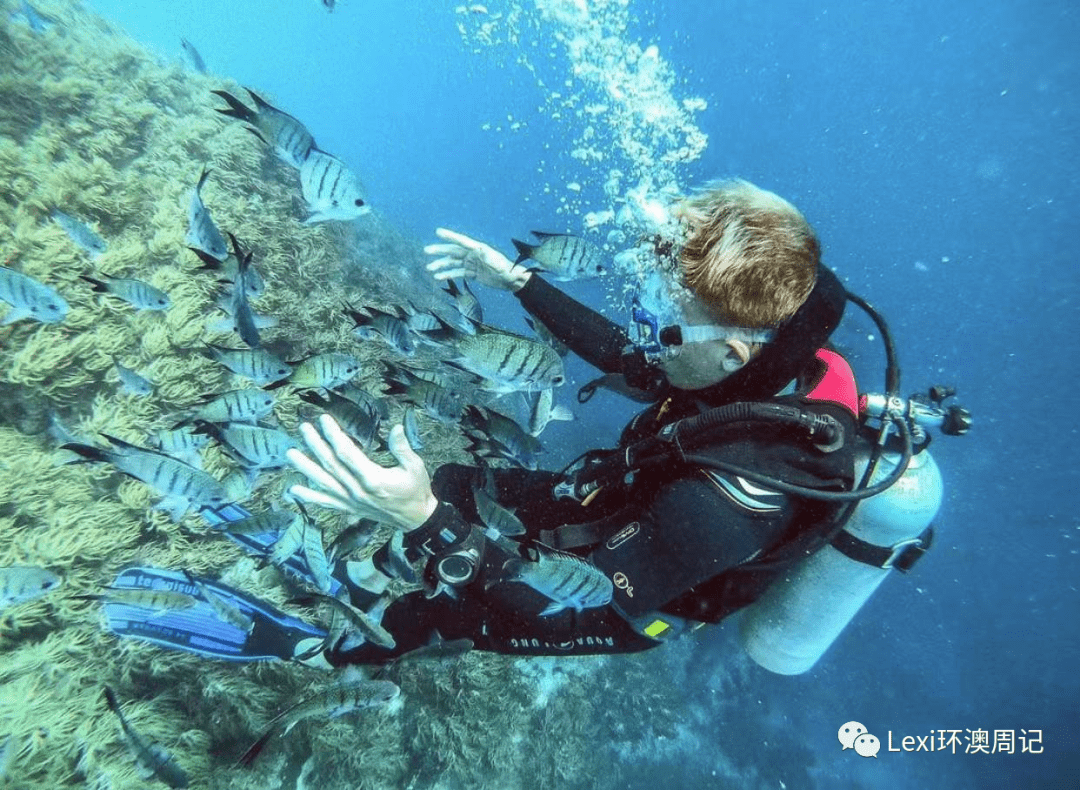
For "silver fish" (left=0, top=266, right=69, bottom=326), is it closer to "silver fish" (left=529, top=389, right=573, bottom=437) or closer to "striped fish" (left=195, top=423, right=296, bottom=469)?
"striped fish" (left=195, top=423, right=296, bottom=469)

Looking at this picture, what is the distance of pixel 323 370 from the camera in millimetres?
2938

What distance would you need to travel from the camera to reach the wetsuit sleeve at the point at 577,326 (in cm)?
Result: 395

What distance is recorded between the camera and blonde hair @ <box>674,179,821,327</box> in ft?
7.05

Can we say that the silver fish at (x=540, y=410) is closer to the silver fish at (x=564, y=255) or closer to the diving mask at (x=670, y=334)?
the silver fish at (x=564, y=255)

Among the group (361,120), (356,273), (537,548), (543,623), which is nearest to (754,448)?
(537,548)

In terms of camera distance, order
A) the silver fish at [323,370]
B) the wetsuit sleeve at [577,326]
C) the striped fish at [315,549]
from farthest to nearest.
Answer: the wetsuit sleeve at [577,326]
the silver fish at [323,370]
the striped fish at [315,549]

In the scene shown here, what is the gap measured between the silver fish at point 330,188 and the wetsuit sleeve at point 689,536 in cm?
213

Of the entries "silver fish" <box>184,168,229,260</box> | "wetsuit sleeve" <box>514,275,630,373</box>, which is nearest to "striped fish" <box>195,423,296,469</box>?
"silver fish" <box>184,168,229,260</box>

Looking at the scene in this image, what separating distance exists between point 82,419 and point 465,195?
159 feet

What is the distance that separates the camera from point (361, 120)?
284 ft

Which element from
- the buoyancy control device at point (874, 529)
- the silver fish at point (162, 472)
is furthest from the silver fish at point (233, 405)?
the buoyancy control device at point (874, 529)

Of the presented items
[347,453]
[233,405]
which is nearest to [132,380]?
[233,405]

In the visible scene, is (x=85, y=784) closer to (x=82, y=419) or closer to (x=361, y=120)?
(x=82, y=419)

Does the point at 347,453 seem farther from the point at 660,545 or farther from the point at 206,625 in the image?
the point at 206,625
